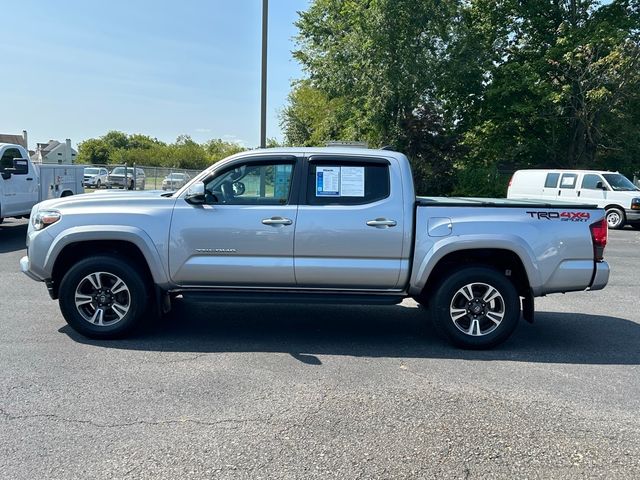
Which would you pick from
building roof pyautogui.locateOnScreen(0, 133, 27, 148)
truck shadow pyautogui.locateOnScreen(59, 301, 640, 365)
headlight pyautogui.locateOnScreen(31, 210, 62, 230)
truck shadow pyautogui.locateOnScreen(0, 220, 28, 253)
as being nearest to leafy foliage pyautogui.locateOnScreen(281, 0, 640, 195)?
truck shadow pyautogui.locateOnScreen(0, 220, 28, 253)

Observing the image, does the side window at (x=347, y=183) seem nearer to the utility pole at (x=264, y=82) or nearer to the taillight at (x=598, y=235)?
the taillight at (x=598, y=235)

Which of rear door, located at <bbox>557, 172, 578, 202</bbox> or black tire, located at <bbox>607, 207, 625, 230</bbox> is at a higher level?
rear door, located at <bbox>557, 172, 578, 202</bbox>

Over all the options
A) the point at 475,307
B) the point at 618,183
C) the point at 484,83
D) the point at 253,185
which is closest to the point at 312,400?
→ the point at 475,307

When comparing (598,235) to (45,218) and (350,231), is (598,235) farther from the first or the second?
(45,218)

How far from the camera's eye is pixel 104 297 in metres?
5.30

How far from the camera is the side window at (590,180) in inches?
700

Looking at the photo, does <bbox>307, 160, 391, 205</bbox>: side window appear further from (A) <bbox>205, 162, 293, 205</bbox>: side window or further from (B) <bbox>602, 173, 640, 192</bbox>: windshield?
(B) <bbox>602, 173, 640, 192</bbox>: windshield

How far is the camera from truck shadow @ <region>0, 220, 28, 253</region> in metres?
11.0

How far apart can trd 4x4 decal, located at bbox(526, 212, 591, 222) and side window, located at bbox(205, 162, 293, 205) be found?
2466mm

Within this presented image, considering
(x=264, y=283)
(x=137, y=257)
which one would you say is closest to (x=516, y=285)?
(x=264, y=283)

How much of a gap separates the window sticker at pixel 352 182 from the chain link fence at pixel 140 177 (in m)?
12.2

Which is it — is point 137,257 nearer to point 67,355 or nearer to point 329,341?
point 67,355

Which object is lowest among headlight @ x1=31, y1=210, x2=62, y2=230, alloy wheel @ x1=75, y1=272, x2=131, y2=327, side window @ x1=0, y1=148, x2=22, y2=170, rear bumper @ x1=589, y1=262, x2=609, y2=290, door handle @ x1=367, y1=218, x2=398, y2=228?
alloy wheel @ x1=75, y1=272, x2=131, y2=327

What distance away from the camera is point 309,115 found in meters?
38.3
